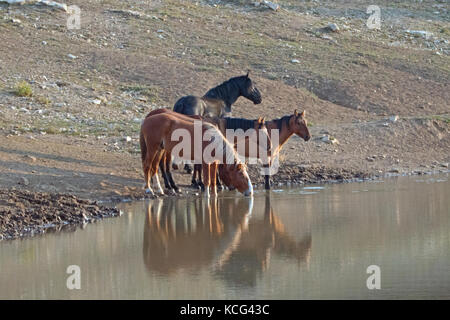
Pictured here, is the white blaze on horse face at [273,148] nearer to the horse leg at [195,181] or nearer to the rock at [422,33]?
the horse leg at [195,181]

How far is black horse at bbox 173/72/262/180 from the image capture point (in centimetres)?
→ 1503

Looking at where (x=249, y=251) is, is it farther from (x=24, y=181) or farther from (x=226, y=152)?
(x=24, y=181)

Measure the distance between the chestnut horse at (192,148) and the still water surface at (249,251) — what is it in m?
0.42

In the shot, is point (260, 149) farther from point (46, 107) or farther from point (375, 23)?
point (375, 23)

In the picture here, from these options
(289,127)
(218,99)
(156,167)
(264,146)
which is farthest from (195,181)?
(218,99)

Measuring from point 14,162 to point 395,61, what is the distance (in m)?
16.1

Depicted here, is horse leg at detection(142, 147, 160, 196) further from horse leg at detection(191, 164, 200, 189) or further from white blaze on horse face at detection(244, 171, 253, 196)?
white blaze on horse face at detection(244, 171, 253, 196)

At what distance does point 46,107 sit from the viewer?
60.0 feet

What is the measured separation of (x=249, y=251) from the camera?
964 cm

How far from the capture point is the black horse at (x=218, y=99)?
15.0m

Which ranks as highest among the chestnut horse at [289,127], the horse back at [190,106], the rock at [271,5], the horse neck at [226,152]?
the rock at [271,5]

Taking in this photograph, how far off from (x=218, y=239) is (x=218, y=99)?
5.99 meters

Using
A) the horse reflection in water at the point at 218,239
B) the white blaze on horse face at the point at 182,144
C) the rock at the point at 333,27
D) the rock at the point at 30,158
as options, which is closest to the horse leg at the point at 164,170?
the white blaze on horse face at the point at 182,144

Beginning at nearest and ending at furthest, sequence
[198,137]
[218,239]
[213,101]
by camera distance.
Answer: [218,239] → [198,137] → [213,101]
